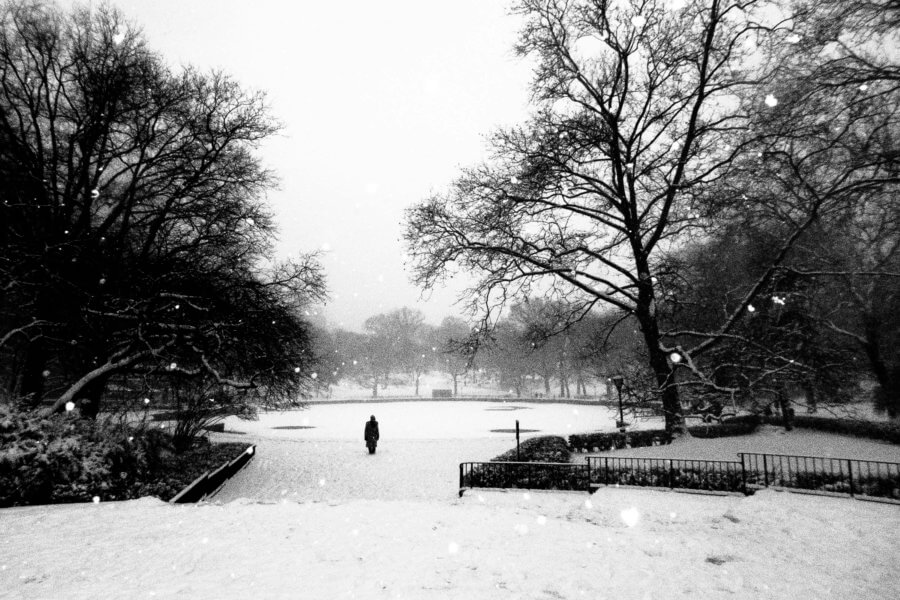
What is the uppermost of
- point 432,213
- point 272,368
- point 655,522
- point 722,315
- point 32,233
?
point 432,213

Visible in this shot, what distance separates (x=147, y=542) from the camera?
669cm

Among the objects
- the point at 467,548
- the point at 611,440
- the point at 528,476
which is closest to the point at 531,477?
the point at 528,476

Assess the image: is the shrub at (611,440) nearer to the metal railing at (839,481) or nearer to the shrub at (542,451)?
the shrub at (542,451)

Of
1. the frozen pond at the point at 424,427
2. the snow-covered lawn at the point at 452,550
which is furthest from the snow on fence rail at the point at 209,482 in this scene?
the frozen pond at the point at 424,427

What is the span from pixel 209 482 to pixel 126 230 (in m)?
9.50

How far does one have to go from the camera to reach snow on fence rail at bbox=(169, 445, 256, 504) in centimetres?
960

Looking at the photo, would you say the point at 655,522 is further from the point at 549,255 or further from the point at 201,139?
the point at 201,139

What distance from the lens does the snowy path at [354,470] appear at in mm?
11781

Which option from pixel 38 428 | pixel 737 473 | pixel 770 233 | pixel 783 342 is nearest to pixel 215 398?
pixel 38 428

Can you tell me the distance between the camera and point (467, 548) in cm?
650

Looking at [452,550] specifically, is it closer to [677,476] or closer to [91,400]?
[677,476]

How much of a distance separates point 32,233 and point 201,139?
6020mm

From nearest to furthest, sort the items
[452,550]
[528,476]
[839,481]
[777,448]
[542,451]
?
[452,550]
[839,481]
[528,476]
[777,448]
[542,451]

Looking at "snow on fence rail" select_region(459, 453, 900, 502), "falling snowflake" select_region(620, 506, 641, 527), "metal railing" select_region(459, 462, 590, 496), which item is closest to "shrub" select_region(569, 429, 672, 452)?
"snow on fence rail" select_region(459, 453, 900, 502)
